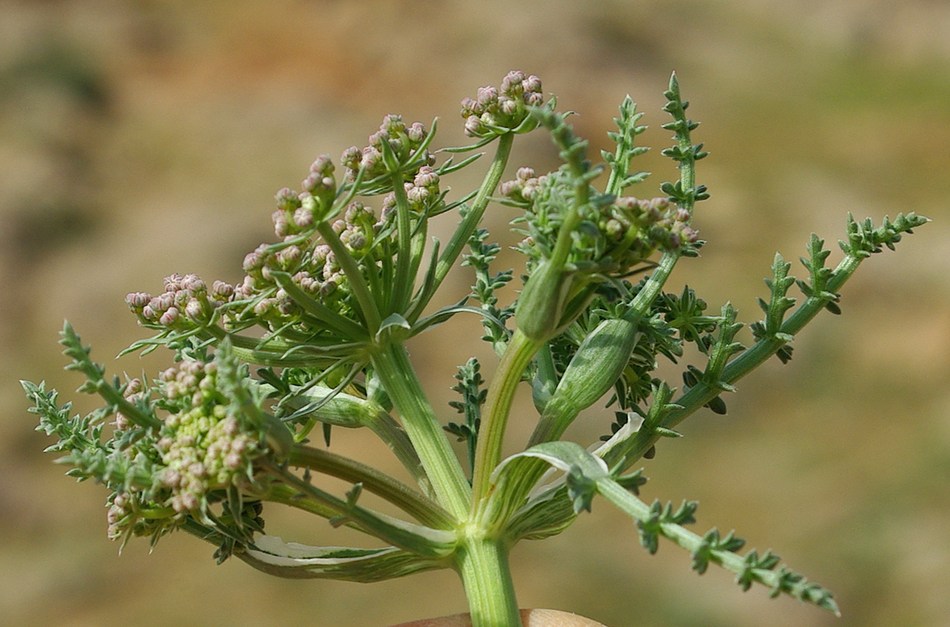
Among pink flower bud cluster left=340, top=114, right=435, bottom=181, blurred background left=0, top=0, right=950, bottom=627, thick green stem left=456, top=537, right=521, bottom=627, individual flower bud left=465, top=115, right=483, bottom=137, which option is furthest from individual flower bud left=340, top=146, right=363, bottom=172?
blurred background left=0, top=0, right=950, bottom=627

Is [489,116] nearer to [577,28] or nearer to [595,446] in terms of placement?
[595,446]

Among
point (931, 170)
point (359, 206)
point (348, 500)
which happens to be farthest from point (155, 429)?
point (931, 170)

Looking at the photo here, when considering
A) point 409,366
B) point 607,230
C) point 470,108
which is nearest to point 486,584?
point 409,366

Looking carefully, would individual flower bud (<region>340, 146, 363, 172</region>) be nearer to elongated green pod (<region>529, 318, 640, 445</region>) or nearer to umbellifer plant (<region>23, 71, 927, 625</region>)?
umbellifer plant (<region>23, 71, 927, 625</region>)

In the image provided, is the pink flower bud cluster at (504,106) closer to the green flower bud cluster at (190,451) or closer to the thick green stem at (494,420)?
the thick green stem at (494,420)

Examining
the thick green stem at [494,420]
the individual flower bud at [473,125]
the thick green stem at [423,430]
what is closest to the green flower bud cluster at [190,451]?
the thick green stem at [423,430]
